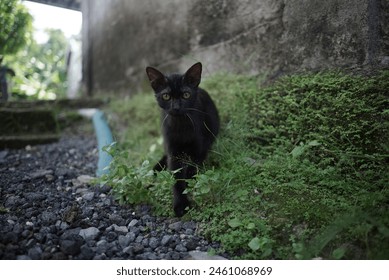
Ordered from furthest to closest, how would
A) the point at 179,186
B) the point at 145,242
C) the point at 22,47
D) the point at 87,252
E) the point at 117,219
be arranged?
the point at 22,47 < the point at 179,186 < the point at 117,219 < the point at 145,242 < the point at 87,252

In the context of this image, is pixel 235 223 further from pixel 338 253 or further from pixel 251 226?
pixel 338 253

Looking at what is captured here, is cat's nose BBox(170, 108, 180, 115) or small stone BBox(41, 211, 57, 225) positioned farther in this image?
cat's nose BBox(170, 108, 180, 115)

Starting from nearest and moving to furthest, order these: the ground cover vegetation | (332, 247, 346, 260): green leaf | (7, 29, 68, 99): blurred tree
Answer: (332, 247, 346, 260): green leaf, the ground cover vegetation, (7, 29, 68, 99): blurred tree

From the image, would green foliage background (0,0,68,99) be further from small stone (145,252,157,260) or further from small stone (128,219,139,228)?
small stone (145,252,157,260)

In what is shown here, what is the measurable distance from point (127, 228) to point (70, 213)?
0.39 meters

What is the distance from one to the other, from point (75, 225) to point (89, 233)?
0.14 m

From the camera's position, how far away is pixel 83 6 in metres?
6.16

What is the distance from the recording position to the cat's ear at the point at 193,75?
227 cm

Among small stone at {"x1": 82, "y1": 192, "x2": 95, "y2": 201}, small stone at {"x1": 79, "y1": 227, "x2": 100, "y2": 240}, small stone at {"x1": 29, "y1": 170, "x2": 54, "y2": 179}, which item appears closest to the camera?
small stone at {"x1": 79, "y1": 227, "x2": 100, "y2": 240}

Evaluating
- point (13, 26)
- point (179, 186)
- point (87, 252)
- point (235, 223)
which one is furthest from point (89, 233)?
point (13, 26)

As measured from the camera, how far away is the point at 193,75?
231 cm

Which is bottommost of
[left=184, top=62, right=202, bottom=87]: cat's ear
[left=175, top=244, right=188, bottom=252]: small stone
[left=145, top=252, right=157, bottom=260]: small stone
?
[left=175, top=244, right=188, bottom=252]: small stone

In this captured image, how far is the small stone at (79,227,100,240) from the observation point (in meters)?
1.74

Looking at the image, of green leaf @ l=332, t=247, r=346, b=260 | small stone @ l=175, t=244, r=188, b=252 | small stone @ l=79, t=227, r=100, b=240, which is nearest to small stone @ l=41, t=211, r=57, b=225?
small stone @ l=79, t=227, r=100, b=240
